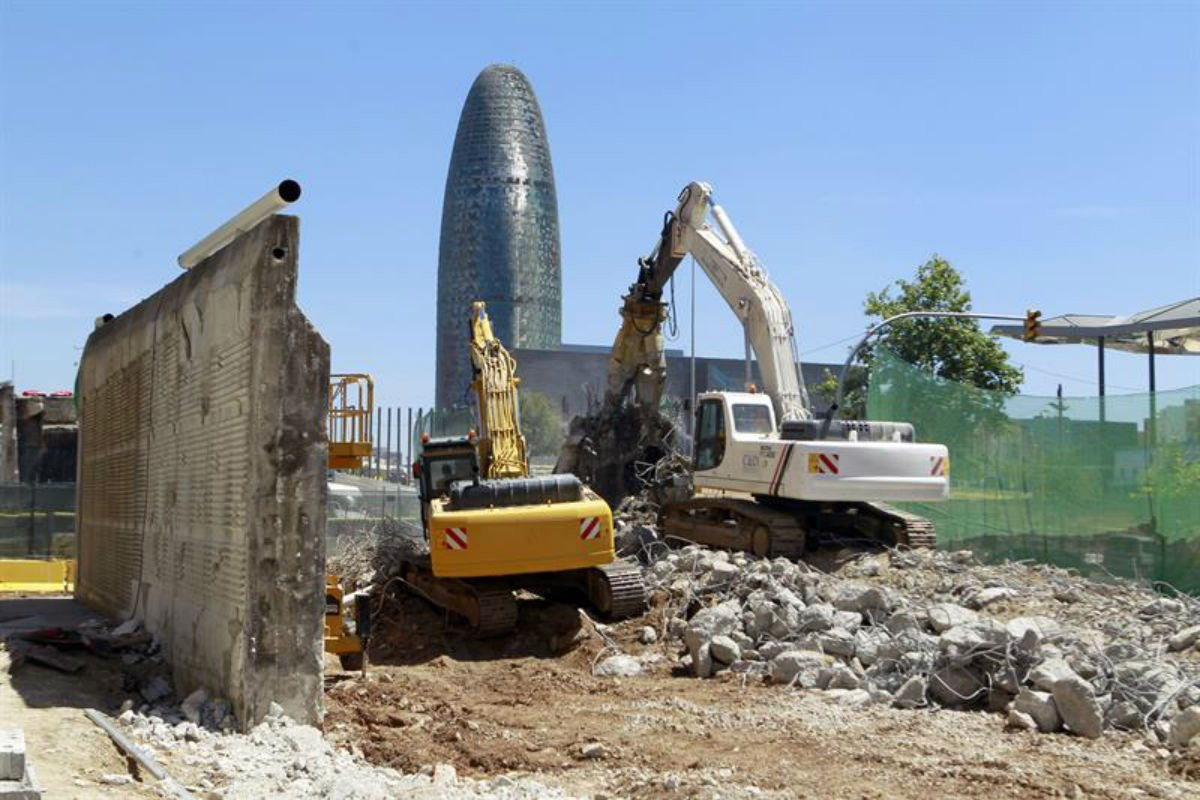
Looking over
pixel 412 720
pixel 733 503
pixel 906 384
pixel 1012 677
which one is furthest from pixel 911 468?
pixel 412 720

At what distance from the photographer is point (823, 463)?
54.2ft

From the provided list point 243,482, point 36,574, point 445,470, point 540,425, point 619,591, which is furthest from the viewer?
point 540,425

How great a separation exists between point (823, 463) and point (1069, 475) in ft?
11.1

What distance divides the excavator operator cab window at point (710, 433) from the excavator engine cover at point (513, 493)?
4.43 m

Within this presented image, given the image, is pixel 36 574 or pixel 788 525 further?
pixel 36 574

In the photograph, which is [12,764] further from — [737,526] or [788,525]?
[737,526]

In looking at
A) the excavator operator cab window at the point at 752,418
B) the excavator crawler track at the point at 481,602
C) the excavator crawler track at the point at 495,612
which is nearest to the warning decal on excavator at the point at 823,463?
the excavator operator cab window at the point at 752,418

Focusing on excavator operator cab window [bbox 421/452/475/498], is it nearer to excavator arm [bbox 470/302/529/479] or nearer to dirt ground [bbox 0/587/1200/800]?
excavator arm [bbox 470/302/529/479]

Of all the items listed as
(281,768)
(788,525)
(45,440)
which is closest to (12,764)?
(281,768)

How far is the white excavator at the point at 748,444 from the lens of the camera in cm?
1664

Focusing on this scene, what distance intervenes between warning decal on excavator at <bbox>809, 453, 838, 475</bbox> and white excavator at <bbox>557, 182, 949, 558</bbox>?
0.02 meters

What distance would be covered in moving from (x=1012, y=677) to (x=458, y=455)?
7327mm

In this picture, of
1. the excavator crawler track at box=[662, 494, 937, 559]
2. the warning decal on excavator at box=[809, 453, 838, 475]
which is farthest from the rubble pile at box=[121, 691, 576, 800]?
the excavator crawler track at box=[662, 494, 937, 559]

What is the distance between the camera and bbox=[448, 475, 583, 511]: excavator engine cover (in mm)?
13992
